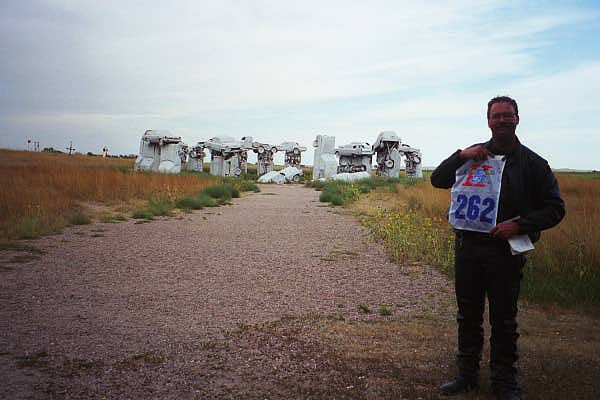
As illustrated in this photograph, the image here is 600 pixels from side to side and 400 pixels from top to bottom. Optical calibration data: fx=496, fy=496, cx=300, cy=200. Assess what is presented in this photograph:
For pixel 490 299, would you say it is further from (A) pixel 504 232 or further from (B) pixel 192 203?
(B) pixel 192 203

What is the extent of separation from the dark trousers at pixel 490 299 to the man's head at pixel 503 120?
27.3 inches

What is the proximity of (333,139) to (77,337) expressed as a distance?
33.7 metres

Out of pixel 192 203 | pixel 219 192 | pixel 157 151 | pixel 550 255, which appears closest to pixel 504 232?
pixel 550 255

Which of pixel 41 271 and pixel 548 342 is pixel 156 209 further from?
pixel 548 342

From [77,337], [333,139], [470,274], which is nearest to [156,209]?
[77,337]

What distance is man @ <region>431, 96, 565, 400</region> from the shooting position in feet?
11.1

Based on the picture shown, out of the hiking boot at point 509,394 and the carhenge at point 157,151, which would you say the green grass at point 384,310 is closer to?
the hiking boot at point 509,394

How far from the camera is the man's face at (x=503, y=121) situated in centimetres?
344

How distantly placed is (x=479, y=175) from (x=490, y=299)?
2.90 ft

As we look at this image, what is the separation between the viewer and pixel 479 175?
11.6ft

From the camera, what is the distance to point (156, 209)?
14.4 m

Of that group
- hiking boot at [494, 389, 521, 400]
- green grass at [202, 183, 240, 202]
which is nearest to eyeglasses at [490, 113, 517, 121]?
hiking boot at [494, 389, 521, 400]

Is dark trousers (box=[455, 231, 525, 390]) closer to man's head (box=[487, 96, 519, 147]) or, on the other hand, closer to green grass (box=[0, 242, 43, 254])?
man's head (box=[487, 96, 519, 147])

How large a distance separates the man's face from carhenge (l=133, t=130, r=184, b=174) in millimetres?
32524
